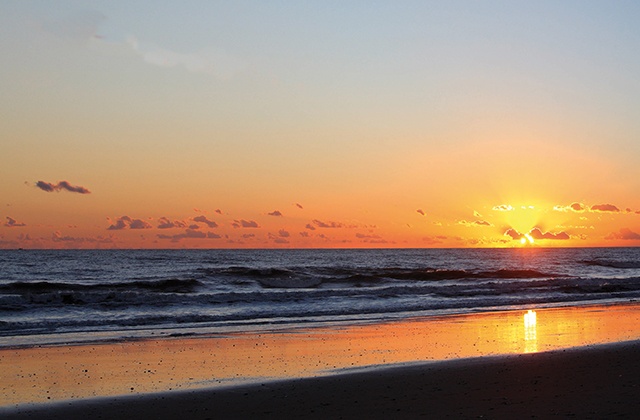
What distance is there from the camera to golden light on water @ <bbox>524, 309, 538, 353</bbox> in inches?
644

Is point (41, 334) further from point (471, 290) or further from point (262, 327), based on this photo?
point (471, 290)

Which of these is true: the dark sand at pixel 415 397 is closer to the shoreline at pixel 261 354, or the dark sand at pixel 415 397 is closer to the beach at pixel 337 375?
the beach at pixel 337 375

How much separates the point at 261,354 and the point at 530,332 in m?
8.39

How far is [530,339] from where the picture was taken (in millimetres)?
18047

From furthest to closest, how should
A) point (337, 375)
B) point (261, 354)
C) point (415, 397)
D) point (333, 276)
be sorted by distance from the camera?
1. point (333, 276)
2. point (261, 354)
3. point (337, 375)
4. point (415, 397)

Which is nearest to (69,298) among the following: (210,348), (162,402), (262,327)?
(262,327)

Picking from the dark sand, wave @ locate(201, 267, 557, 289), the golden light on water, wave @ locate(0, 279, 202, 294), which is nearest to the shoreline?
the golden light on water

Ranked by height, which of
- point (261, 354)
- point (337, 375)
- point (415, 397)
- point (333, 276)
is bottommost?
point (333, 276)

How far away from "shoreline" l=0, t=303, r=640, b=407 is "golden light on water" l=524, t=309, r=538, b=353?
3 centimetres

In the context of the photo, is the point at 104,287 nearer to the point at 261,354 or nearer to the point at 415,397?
the point at 261,354

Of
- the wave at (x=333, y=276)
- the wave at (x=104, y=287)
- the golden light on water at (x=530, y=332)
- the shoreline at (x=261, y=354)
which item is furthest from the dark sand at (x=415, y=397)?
the wave at (x=333, y=276)

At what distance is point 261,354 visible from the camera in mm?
15938

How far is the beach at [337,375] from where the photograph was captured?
33.9ft

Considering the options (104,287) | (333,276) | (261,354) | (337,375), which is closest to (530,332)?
(261,354)
